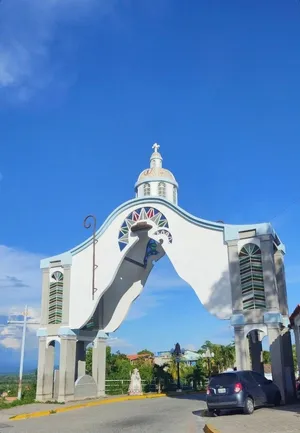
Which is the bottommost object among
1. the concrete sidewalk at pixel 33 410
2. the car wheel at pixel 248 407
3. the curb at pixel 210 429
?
the concrete sidewalk at pixel 33 410

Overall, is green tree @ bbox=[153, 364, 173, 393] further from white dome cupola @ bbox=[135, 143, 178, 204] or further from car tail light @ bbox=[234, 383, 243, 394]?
car tail light @ bbox=[234, 383, 243, 394]

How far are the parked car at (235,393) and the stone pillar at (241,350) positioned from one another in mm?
3876

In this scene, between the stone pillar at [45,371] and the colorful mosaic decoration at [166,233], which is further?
the stone pillar at [45,371]

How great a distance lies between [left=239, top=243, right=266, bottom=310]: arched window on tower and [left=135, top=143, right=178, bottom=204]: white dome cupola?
269 inches

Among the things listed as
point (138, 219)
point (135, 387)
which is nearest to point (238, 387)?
point (138, 219)

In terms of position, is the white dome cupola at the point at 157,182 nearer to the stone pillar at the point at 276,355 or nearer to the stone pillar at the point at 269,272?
the stone pillar at the point at 269,272

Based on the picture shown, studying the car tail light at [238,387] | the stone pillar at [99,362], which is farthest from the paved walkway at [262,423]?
the stone pillar at [99,362]

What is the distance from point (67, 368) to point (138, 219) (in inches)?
315

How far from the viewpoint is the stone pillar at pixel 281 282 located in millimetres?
18775

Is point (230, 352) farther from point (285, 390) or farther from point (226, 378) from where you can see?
point (226, 378)

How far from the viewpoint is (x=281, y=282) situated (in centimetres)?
1939

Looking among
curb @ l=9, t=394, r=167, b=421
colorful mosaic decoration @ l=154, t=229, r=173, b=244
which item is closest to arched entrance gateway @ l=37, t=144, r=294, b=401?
colorful mosaic decoration @ l=154, t=229, r=173, b=244

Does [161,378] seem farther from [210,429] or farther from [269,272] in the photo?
[210,429]

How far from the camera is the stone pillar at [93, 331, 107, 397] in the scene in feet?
77.8
